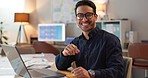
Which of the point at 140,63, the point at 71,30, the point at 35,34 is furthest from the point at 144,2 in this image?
the point at 35,34

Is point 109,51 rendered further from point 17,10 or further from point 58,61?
point 17,10

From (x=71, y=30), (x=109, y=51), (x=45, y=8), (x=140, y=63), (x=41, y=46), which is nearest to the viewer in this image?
(x=109, y=51)

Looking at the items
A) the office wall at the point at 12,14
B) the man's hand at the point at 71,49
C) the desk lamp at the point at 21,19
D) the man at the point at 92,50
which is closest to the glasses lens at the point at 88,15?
the man at the point at 92,50

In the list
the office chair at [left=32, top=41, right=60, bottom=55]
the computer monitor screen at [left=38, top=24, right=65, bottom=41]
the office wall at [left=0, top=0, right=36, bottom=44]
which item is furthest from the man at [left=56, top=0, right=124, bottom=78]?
the office wall at [left=0, top=0, right=36, bottom=44]

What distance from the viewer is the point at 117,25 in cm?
388

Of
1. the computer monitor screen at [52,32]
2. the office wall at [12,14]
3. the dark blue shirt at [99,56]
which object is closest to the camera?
the dark blue shirt at [99,56]

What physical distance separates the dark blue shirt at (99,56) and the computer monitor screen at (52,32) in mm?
3294

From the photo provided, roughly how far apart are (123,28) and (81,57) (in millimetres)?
2481

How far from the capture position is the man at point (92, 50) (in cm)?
131

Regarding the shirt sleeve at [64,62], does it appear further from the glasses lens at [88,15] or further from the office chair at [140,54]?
the office chair at [140,54]

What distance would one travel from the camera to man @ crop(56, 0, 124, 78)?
1.31m

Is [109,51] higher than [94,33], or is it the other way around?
[94,33]

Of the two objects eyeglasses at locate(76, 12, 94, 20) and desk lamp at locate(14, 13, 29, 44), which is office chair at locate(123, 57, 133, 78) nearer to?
eyeglasses at locate(76, 12, 94, 20)

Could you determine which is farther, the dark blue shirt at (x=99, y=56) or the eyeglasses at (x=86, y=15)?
the eyeglasses at (x=86, y=15)
